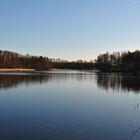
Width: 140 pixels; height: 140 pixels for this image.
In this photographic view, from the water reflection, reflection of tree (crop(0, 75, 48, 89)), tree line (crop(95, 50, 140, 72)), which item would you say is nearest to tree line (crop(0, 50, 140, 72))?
tree line (crop(95, 50, 140, 72))

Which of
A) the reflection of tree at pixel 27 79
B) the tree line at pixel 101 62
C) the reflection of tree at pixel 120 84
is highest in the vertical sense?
the tree line at pixel 101 62

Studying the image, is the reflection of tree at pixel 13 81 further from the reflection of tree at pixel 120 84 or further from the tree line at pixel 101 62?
the tree line at pixel 101 62

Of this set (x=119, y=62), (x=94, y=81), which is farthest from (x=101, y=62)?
(x=94, y=81)

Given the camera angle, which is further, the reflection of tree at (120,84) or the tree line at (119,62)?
the tree line at (119,62)

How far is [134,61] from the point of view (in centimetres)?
8350

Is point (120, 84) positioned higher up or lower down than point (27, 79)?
lower down

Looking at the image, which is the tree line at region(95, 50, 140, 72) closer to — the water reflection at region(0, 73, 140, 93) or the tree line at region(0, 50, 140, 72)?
the tree line at region(0, 50, 140, 72)

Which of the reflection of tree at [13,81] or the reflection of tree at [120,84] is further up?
the reflection of tree at [13,81]

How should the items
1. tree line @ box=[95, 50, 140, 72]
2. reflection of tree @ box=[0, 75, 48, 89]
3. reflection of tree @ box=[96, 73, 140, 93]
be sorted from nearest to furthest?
reflection of tree @ box=[0, 75, 48, 89] < reflection of tree @ box=[96, 73, 140, 93] < tree line @ box=[95, 50, 140, 72]

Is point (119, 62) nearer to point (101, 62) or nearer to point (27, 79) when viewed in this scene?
point (101, 62)

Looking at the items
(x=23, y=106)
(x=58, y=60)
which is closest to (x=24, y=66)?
(x=58, y=60)

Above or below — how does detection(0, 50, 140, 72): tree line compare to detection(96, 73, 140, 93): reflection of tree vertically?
above

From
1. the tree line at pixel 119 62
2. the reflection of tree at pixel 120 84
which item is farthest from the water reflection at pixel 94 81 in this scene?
the tree line at pixel 119 62

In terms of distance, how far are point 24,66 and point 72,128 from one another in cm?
10967
